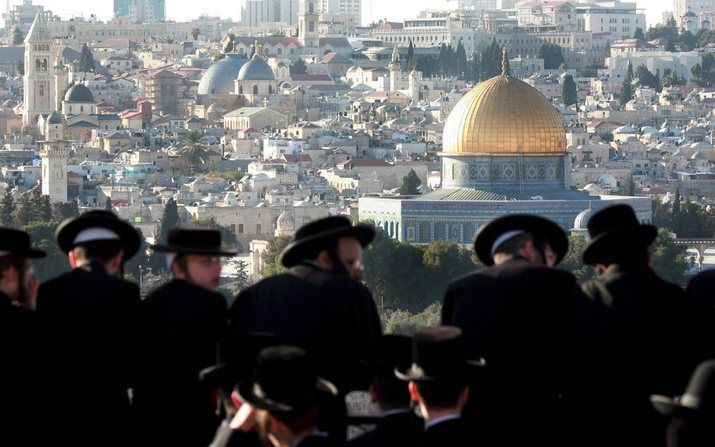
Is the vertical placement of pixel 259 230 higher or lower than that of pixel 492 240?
lower

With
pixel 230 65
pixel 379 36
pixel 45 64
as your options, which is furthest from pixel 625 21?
pixel 45 64

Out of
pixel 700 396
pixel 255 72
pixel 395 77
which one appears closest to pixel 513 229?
pixel 700 396

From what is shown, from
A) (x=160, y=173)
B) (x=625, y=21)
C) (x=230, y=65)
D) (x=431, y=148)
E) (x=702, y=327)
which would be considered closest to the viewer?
(x=702, y=327)

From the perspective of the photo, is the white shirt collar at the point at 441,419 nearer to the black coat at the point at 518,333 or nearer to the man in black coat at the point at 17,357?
the black coat at the point at 518,333

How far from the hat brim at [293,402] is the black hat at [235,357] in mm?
470

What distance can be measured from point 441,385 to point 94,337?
5.61 ft

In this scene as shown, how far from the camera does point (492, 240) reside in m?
10.5

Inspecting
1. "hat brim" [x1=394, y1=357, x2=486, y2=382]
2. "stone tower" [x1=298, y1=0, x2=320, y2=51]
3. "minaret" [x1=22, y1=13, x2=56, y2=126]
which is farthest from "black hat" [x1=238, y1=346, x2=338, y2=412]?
"stone tower" [x1=298, y1=0, x2=320, y2=51]

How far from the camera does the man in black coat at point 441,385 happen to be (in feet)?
29.8

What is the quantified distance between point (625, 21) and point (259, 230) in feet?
341

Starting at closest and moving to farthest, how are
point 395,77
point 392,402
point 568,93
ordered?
point 392,402
point 568,93
point 395,77

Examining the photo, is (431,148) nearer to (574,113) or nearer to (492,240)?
(574,113)

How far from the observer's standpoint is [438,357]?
Answer: 919 centimetres

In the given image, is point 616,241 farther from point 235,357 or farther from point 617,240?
point 235,357
